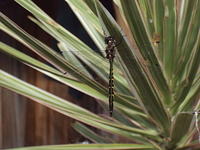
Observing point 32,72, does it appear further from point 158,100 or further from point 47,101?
point 158,100

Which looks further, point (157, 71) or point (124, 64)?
point (157, 71)

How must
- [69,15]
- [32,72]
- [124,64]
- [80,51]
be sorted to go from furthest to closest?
[32,72] < [69,15] < [80,51] < [124,64]

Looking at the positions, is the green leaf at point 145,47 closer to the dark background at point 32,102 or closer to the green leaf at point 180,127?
the green leaf at point 180,127

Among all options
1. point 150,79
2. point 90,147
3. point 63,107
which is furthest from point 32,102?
point 150,79

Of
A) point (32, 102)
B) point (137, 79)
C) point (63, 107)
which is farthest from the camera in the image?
point (32, 102)

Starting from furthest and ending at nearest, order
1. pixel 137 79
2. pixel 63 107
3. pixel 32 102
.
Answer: pixel 32 102
pixel 63 107
pixel 137 79

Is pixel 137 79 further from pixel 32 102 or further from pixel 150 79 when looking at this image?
pixel 32 102

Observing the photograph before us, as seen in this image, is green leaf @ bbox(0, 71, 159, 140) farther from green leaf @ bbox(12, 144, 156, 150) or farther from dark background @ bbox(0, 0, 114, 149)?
dark background @ bbox(0, 0, 114, 149)

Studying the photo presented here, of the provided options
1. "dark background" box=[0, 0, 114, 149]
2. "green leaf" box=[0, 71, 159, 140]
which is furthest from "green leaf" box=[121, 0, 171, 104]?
"dark background" box=[0, 0, 114, 149]

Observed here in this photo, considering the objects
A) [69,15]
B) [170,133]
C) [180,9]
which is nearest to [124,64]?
[170,133]
